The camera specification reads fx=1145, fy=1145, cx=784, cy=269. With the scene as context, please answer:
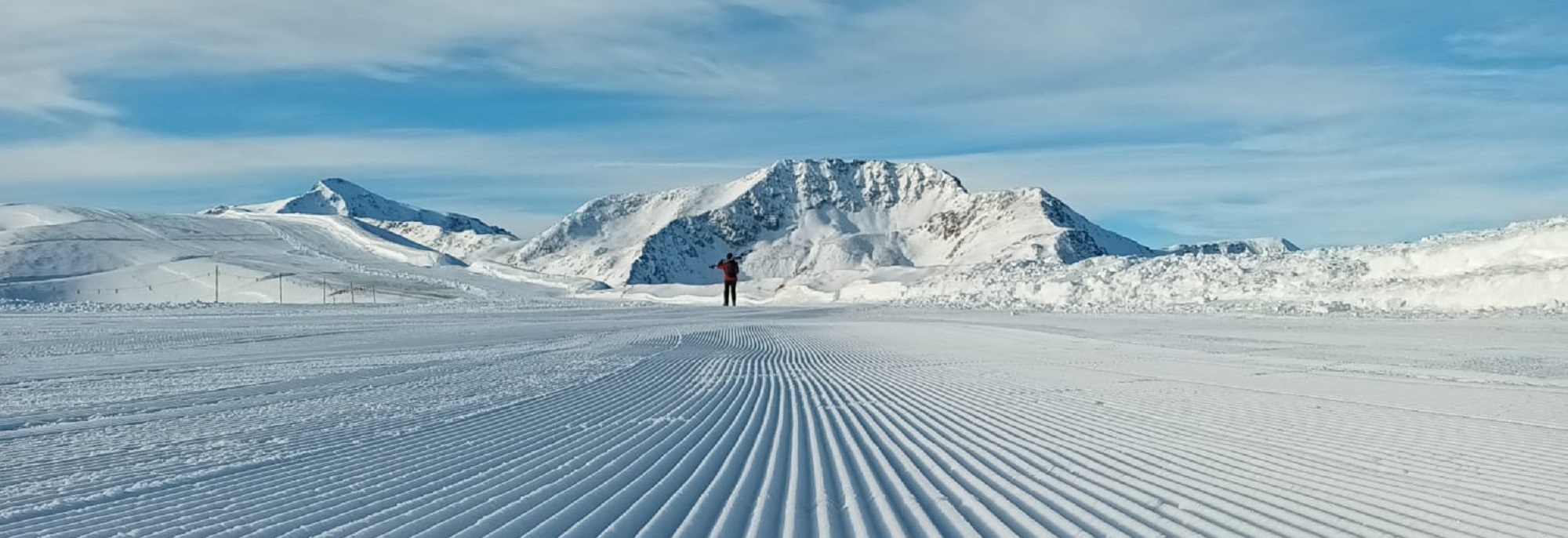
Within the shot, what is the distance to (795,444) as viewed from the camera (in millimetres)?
8086

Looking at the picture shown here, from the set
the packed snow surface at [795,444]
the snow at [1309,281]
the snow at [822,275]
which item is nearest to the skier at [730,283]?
the snow at [822,275]

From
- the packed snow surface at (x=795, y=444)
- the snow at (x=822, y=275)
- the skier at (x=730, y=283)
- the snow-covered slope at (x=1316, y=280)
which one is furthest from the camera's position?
the skier at (x=730, y=283)

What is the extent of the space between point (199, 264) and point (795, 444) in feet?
263

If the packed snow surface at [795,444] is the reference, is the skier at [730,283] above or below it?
above

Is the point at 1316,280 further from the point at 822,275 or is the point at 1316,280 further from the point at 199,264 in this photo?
the point at 199,264

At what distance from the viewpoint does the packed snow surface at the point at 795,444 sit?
17.7 ft

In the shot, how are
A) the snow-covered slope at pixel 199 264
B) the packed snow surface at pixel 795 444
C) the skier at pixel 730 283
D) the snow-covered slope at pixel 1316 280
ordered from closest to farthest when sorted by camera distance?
the packed snow surface at pixel 795 444
the snow-covered slope at pixel 1316 280
the skier at pixel 730 283
the snow-covered slope at pixel 199 264

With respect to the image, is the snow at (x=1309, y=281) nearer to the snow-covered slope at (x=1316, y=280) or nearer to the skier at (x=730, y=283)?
the snow-covered slope at (x=1316, y=280)

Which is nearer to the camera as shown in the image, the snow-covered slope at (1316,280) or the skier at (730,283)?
the snow-covered slope at (1316,280)

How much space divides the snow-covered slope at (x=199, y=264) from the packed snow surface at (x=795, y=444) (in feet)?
180

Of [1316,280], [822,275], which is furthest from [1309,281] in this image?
[822,275]

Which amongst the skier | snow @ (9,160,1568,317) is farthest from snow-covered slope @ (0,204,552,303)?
the skier

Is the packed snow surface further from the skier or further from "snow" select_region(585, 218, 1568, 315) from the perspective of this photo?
the skier

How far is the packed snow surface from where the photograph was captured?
5402 millimetres
